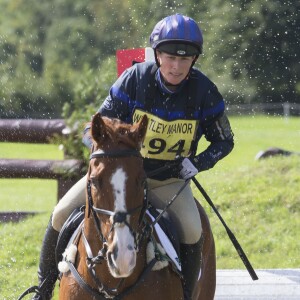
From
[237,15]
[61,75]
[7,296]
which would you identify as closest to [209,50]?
[237,15]

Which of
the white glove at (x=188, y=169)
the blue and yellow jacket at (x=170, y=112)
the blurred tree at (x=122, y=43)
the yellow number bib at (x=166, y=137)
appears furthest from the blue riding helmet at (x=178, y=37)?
the blurred tree at (x=122, y=43)

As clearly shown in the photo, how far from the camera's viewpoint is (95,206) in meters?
4.53

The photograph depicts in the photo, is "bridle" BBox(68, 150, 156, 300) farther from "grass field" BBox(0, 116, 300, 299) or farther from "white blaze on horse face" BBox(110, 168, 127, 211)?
"grass field" BBox(0, 116, 300, 299)

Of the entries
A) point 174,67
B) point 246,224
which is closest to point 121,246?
point 174,67

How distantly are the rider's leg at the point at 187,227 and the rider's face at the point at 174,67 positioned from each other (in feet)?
2.29

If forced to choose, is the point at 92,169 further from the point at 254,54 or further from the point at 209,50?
the point at 254,54

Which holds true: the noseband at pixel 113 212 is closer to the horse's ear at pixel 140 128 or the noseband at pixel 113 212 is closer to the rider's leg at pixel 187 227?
the horse's ear at pixel 140 128

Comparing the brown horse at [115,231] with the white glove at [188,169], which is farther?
the white glove at [188,169]

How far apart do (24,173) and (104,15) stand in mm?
50883

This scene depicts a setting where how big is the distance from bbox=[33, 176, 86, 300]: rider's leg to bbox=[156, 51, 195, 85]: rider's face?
0.82 metres

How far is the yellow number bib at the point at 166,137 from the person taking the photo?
5.32m

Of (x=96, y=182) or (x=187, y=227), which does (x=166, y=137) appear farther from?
(x=96, y=182)

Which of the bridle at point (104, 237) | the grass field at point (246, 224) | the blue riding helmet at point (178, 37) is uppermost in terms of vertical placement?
the blue riding helmet at point (178, 37)

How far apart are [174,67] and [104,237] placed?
4.04ft
